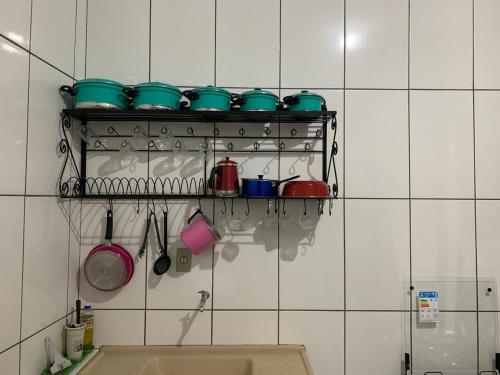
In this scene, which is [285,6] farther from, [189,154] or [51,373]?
[51,373]

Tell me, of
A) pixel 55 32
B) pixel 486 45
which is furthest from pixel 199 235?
pixel 486 45

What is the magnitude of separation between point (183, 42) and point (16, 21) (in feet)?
1.99

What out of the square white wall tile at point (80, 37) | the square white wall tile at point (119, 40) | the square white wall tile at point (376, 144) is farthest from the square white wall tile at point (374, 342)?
the square white wall tile at point (80, 37)

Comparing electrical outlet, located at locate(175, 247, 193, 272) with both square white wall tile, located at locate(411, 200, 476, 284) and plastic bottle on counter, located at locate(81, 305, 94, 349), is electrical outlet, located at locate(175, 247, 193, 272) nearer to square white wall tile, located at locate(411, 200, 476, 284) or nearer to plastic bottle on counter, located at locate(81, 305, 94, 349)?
plastic bottle on counter, located at locate(81, 305, 94, 349)

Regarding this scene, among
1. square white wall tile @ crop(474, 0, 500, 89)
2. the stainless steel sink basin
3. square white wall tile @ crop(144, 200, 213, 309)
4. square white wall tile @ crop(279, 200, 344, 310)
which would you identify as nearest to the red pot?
square white wall tile @ crop(279, 200, 344, 310)

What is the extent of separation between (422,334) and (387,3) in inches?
57.6

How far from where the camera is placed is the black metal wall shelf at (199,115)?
1203mm

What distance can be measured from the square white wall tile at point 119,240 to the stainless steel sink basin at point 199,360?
0.62 feet

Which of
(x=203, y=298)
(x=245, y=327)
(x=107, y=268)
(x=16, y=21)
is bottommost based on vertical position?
(x=245, y=327)

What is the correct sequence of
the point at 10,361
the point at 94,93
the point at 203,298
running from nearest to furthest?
1. the point at 10,361
2. the point at 94,93
3. the point at 203,298

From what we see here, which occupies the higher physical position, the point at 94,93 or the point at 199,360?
the point at 94,93

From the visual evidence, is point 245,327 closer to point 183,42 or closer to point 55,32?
point 183,42

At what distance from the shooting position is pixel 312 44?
1.38 meters

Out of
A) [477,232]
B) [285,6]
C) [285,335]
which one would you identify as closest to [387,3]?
[285,6]
